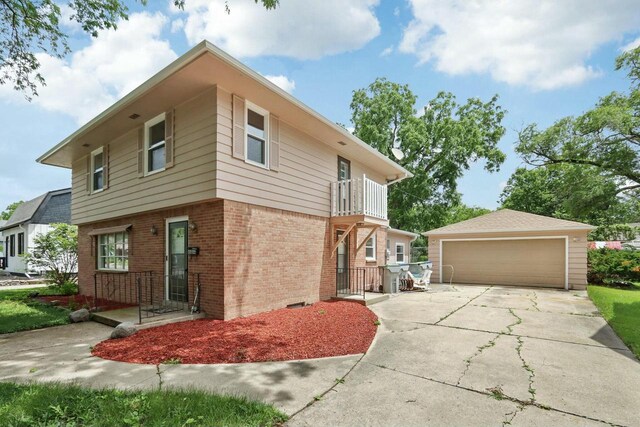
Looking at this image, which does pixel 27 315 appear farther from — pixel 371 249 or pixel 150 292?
Answer: pixel 371 249

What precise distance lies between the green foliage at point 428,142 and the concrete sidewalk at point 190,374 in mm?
20212

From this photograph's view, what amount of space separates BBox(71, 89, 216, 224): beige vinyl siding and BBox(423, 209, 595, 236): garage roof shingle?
41.0ft

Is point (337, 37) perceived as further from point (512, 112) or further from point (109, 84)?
point (512, 112)

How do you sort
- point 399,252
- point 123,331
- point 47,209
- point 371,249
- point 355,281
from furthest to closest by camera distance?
point 47,209
point 399,252
point 371,249
point 355,281
point 123,331

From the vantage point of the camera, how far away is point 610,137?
17594mm

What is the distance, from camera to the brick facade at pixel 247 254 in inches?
268

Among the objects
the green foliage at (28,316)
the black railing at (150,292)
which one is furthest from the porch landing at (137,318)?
the green foliage at (28,316)

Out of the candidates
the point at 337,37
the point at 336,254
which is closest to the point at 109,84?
the point at 337,37

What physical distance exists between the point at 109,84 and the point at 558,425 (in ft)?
41.4

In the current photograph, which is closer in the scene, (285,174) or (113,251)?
(285,174)

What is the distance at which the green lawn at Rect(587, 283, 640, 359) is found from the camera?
18.6 ft

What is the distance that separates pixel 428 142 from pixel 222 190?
20.1m

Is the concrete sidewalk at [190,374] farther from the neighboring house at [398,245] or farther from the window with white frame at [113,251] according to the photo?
the neighboring house at [398,245]

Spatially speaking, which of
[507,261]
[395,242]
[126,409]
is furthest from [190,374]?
[395,242]
